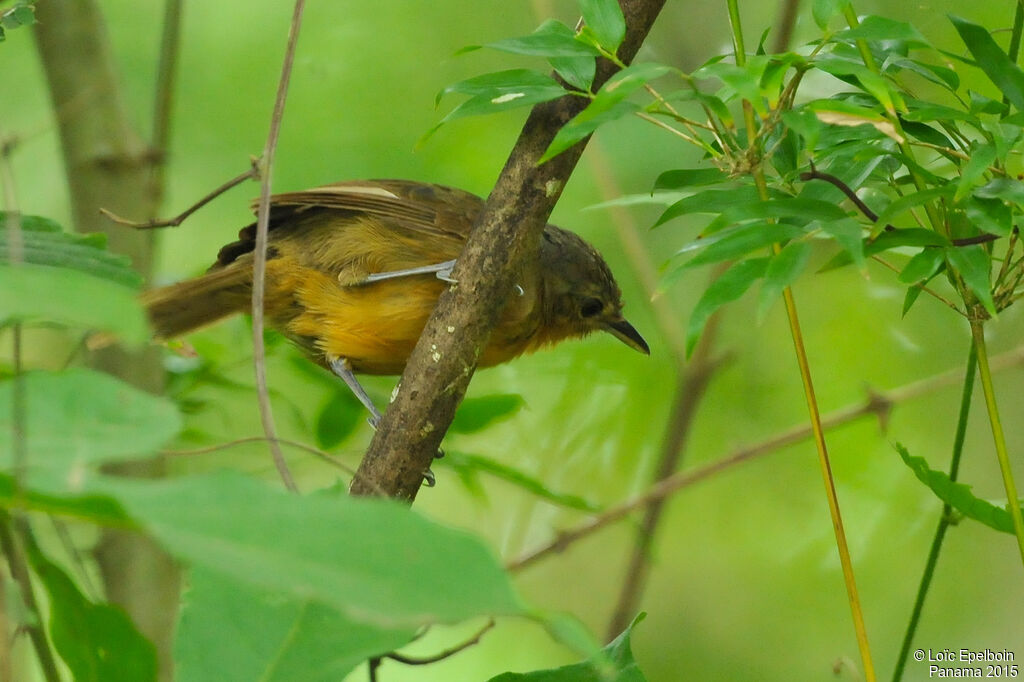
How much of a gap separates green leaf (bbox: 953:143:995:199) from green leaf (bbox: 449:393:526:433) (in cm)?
150

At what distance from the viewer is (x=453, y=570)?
81 centimetres

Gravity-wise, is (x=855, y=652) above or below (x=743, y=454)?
below

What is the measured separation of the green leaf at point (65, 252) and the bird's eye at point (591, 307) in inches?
103

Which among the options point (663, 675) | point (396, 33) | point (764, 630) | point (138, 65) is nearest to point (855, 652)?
point (764, 630)

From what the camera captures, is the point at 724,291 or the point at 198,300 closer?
the point at 724,291

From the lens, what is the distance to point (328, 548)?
0.81 metres

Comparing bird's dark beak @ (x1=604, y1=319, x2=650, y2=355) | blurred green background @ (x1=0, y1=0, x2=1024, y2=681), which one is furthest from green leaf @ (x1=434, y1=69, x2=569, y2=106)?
blurred green background @ (x1=0, y1=0, x2=1024, y2=681)

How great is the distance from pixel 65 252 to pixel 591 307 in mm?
2756

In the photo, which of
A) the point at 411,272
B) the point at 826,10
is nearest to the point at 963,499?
the point at 826,10

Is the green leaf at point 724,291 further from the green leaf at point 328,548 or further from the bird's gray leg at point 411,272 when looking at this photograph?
the bird's gray leg at point 411,272

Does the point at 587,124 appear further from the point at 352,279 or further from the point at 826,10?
the point at 352,279

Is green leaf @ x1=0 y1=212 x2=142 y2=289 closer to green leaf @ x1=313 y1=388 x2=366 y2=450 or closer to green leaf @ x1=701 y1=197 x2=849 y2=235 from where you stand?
green leaf @ x1=701 y1=197 x2=849 y2=235

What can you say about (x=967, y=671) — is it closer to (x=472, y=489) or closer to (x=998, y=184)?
(x=472, y=489)

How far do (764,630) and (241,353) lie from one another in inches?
149
